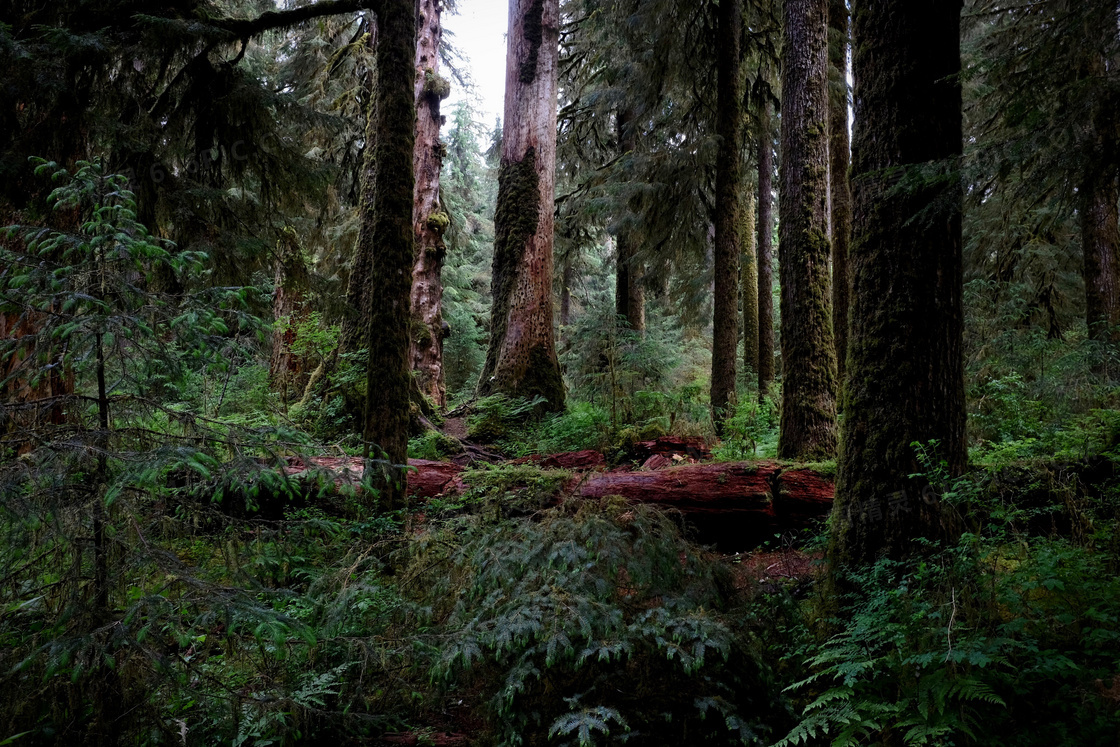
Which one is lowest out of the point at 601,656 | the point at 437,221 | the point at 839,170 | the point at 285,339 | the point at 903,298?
the point at 601,656

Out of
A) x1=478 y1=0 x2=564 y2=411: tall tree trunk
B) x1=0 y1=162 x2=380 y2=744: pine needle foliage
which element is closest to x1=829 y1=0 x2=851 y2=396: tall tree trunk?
x1=478 y1=0 x2=564 y2=411: tall tree trunk

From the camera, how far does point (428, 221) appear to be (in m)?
11.3

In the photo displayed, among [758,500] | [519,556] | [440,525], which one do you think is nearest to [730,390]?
[758,500]

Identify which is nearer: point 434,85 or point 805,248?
point 805,248

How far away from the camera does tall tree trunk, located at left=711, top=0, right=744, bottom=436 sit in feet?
32.4

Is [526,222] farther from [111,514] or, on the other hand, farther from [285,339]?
[111,514]

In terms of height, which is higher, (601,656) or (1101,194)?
(1101,194)

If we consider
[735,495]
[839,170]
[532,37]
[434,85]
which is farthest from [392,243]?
[839,170]

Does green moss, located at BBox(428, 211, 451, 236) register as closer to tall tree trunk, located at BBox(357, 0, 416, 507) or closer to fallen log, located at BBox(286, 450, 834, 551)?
tall tree trunk, located at BBox(357, 0, 416, 507)

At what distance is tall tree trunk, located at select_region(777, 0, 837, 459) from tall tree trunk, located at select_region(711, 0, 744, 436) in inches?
81.5

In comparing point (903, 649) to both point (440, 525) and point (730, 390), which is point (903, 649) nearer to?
point (440, 525)

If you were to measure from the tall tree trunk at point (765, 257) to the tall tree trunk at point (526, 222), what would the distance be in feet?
14.1

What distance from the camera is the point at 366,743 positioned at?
301cm

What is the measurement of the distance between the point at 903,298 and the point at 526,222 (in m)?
7.61
